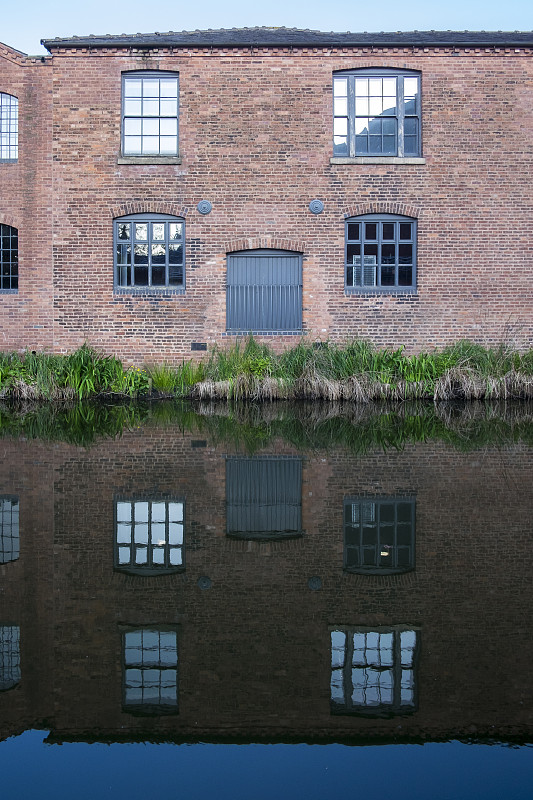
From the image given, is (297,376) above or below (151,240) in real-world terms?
below

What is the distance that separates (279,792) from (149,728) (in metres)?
Answer: 0.77

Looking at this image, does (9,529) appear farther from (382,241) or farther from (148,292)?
(382,241)

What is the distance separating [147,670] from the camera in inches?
164

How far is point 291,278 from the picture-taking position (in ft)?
60.3

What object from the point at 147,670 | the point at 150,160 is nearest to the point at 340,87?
the point at 150,160

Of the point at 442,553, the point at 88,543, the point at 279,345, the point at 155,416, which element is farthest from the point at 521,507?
the point at 279,345

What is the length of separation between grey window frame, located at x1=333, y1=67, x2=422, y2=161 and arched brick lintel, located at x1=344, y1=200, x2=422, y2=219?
3.22 ft

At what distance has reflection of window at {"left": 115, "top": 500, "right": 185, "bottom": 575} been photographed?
5906 millimetres

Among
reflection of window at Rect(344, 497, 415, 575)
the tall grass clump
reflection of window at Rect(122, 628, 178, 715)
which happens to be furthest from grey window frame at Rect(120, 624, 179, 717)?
the tall grass clump

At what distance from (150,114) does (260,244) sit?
12.1 ft

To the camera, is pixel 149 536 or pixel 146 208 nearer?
pixel 149 536

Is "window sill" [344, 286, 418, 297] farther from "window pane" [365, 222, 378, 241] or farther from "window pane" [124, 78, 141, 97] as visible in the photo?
"window pane" [124, 78, 141, 97]

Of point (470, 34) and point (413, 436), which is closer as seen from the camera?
point (413, 436)

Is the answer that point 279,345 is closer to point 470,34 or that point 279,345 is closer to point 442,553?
point 470,34
